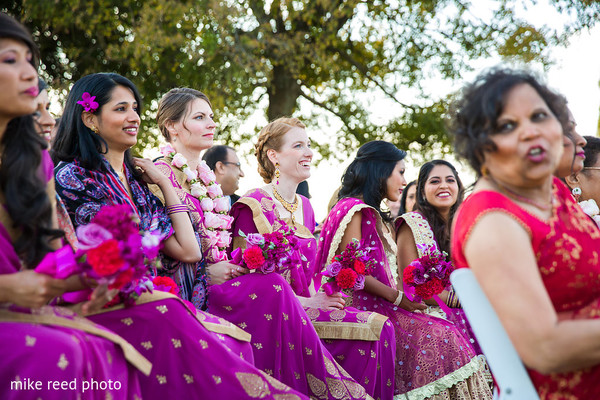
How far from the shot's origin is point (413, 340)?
16.1 ft

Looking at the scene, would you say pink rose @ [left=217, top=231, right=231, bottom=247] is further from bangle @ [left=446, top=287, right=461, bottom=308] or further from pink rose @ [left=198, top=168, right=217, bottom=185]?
bangle @ [left=446, top=287, right=461, bottom=308]

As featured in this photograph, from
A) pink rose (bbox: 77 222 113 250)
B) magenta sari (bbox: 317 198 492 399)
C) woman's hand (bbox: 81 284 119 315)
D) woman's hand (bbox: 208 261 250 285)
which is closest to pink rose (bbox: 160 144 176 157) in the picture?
woman's hand (bbox: 208 261 250 285)

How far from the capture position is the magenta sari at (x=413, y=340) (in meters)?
4.73

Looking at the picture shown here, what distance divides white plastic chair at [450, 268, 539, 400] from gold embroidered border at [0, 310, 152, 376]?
132cm

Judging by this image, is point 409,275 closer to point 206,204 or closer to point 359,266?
point 359,266

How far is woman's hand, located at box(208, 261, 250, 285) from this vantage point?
4207 mm

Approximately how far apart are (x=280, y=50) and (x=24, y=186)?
914 cm

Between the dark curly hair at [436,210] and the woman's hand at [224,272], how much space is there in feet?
7.18

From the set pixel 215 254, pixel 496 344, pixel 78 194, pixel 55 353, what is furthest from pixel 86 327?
pixel 215 254

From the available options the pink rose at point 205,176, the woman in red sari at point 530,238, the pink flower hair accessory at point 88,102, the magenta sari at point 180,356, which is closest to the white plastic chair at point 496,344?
the woman in red sari at point 530,238

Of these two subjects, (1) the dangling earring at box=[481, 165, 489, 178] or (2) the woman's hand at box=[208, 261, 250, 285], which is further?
(2) the woman's hand at box=[208, 261, 250, 285]

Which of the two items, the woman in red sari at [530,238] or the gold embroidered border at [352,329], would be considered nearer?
the woman in red sari at [530,238]

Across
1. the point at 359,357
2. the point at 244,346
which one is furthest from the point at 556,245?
the point at 359,357

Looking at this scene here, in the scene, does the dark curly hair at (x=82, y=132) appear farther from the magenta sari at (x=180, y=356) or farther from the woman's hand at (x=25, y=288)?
the woman's hand at (x=25, y=288)
